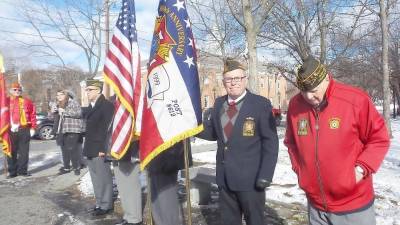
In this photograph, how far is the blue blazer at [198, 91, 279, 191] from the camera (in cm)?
373

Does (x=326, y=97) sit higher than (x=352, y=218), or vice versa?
(x=326, y=97)

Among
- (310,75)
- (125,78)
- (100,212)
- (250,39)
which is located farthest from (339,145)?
(250,39)

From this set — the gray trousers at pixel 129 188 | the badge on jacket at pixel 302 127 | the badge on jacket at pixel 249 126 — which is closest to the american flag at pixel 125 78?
the gray trousers at pixel 129 188

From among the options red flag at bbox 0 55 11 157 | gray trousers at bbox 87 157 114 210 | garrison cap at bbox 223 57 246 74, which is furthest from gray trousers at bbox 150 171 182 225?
red flag at bbox 0 55 11 157

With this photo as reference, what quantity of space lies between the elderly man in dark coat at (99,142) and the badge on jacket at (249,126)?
8.44 ft

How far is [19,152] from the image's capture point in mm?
9633

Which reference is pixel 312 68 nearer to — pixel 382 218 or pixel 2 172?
pixel 382 218

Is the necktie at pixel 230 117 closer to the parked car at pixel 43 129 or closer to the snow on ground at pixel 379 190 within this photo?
the snow on ground at pixel 379 190

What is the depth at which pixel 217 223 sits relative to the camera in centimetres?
555

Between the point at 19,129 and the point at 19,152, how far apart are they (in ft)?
1.71

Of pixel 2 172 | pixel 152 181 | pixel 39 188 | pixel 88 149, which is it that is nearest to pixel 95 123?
pixel 88 149

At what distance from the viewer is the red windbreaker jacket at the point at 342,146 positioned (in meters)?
2.86

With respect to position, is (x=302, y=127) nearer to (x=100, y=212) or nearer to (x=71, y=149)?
(x=100, y=212)

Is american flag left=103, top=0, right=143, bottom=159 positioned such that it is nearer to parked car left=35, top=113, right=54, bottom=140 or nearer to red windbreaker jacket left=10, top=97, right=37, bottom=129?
red windbreaker jacket left=10, top=97, right=37, bottom=129
